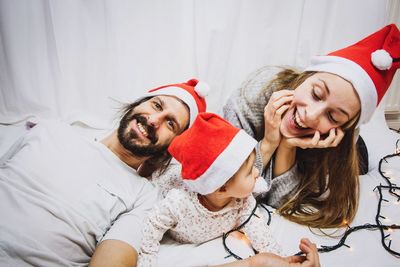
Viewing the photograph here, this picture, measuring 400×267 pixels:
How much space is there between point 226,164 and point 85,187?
1.84 ft

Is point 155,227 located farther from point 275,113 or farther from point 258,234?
point 275,113

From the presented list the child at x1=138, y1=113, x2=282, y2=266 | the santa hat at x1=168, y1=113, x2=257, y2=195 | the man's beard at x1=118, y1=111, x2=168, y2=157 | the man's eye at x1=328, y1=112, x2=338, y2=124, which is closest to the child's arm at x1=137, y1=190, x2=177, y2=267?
the child at x1=138, y1=113, x2=282, y2=266

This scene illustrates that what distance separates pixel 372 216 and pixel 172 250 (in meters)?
0.80

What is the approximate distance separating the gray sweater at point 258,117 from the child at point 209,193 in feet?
0.87

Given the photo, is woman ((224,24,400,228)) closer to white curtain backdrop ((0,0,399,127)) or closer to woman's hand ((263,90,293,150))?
woman's hand ((263,90,293,150))

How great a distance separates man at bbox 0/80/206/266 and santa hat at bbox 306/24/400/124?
0.59m

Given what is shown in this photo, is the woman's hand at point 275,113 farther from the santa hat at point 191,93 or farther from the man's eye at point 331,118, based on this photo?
the santa hat at point 191,93

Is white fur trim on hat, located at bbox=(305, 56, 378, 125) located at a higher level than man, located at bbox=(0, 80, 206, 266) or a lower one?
higher

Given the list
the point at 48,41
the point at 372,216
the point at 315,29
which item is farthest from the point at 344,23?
the point at 48,41

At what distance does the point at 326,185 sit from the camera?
129 cm

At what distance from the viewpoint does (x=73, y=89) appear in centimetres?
176

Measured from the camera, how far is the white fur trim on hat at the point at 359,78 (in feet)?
3.51

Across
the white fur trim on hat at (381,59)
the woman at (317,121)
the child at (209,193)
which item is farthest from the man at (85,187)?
the white fur trim on hat at (381,59)

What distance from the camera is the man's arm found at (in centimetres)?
91
